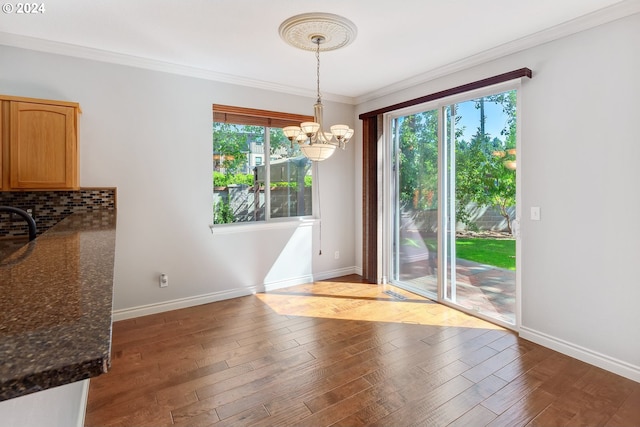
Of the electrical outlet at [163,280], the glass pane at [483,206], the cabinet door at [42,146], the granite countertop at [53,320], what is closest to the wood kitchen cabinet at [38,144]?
the cabinet door at [42,146]

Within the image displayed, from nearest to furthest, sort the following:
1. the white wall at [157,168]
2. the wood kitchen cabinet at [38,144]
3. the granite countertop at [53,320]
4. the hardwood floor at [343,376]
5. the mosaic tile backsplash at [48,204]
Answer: the granite countertop at [53,320], the hardwood floor at [343,376], the wood kitchen cabinet at [38,144], the mosaic tile backsplash at [48,204], the white wall at [157,168]

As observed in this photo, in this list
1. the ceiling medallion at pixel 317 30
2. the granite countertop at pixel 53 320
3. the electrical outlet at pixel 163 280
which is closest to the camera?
the granite countertop at pixel 53 320

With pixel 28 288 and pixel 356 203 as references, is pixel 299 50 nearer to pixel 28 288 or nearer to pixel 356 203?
pixel 356 203

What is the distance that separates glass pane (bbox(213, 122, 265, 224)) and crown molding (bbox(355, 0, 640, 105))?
6.47ft

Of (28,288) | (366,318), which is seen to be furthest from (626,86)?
(28,288)

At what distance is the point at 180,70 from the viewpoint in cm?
358

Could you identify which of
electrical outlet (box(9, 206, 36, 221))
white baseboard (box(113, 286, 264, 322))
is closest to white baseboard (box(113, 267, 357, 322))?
white baseboard (box(113, 286, 264, 322))

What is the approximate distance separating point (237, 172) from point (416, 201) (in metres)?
2.23

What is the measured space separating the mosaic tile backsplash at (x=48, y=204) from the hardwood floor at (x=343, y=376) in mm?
1154

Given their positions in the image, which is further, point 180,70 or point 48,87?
point 180,70

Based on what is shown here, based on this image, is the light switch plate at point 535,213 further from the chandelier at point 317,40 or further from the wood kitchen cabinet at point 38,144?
the wood kitchen cabinet at point 38,144

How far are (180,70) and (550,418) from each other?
422 cm

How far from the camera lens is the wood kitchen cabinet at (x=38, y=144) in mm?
2662

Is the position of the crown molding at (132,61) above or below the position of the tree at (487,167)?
above
